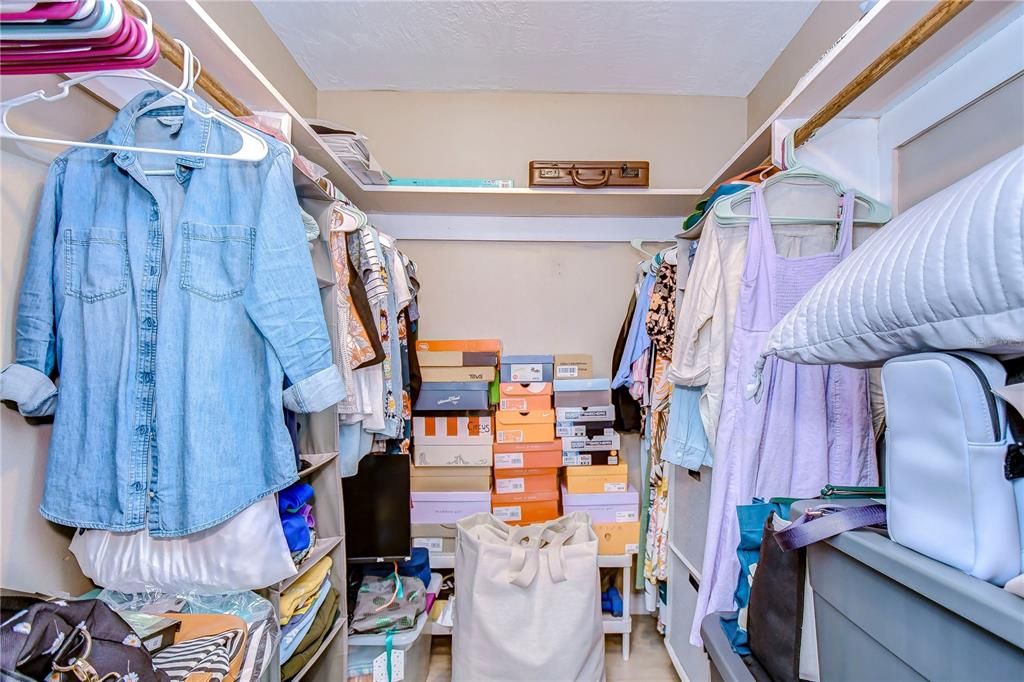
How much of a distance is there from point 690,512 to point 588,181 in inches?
50.4

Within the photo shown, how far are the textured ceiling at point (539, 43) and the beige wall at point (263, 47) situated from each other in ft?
0.13

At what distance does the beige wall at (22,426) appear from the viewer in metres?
0.72

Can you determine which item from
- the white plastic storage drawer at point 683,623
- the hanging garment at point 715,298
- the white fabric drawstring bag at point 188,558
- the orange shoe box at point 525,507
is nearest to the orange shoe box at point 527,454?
the orange shoe box at point 525,507

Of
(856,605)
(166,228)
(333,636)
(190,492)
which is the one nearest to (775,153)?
(856,605)

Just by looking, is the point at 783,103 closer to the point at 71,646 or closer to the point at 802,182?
the point at 802,182

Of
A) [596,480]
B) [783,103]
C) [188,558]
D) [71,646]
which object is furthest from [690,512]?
[71,646]

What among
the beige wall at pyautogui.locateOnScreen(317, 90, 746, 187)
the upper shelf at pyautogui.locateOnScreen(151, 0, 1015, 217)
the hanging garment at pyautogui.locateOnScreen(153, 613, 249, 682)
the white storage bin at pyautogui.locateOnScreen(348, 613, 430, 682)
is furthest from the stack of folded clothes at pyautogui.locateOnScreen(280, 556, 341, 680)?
the beige wall at pyautogui.locateOnScreen(317, 90, 746, 187)

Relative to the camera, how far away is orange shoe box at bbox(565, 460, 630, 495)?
1807mm

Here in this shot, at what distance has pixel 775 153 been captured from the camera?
1.18 m

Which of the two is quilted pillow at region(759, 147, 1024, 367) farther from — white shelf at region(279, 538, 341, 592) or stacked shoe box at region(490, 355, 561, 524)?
stacked shoe box at region(490, 355, 561, 524)

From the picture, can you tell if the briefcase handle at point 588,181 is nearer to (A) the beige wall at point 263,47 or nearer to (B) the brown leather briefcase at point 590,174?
(B) the brown leather briefcase at point 590,174

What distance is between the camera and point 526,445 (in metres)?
1.83

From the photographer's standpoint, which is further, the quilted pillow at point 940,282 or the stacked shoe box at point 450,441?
the stacked shoe box at point 450,441

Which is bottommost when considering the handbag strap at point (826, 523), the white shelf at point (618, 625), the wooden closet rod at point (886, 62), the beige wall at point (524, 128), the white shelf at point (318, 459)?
the white shelf at point (618, 625)
